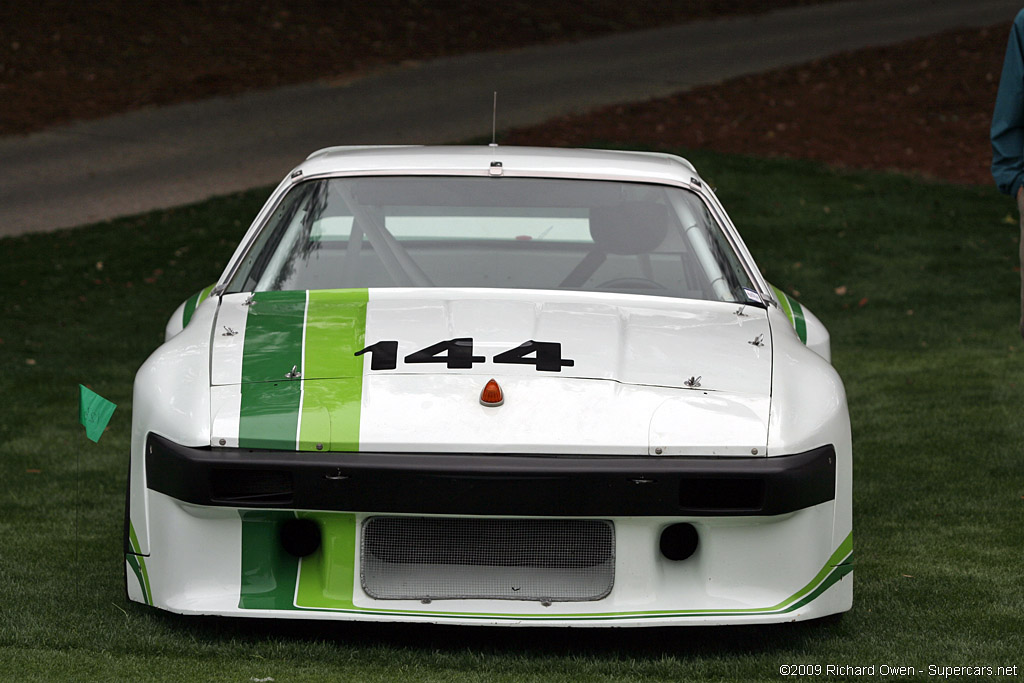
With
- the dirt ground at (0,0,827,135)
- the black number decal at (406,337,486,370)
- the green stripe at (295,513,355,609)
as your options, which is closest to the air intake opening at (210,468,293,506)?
the green stripe at (295,513,355,609)

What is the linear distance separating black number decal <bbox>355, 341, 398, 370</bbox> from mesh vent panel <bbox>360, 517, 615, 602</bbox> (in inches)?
16.5

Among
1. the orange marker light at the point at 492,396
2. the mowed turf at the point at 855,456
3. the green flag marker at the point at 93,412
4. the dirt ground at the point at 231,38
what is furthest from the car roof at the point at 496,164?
the dirt ground at the point at 231,38

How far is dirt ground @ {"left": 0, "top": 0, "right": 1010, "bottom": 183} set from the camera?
13.9 meters

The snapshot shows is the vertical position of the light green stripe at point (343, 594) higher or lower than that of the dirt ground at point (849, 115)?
higher

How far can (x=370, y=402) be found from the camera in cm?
330

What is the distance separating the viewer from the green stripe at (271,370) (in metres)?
3.22

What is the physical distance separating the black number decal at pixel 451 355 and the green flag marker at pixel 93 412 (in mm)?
893

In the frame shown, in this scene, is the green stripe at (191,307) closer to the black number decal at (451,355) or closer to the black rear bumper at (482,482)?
the black number decal at (451,355)

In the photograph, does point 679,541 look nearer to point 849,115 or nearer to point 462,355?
point 462,355

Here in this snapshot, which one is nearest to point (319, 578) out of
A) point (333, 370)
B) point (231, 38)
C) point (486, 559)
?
point (486, 559)

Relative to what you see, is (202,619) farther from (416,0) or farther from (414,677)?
(416,0)

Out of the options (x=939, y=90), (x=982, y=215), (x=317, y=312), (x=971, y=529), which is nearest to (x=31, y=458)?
(x=317, y=312)

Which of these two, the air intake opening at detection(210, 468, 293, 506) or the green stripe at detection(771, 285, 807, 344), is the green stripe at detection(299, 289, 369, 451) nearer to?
the air intake opening at detection(210, 468, 293, 506)

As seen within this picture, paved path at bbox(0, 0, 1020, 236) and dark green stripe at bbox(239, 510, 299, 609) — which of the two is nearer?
dark green stripe at bbox(239, 510, 299, 609)
